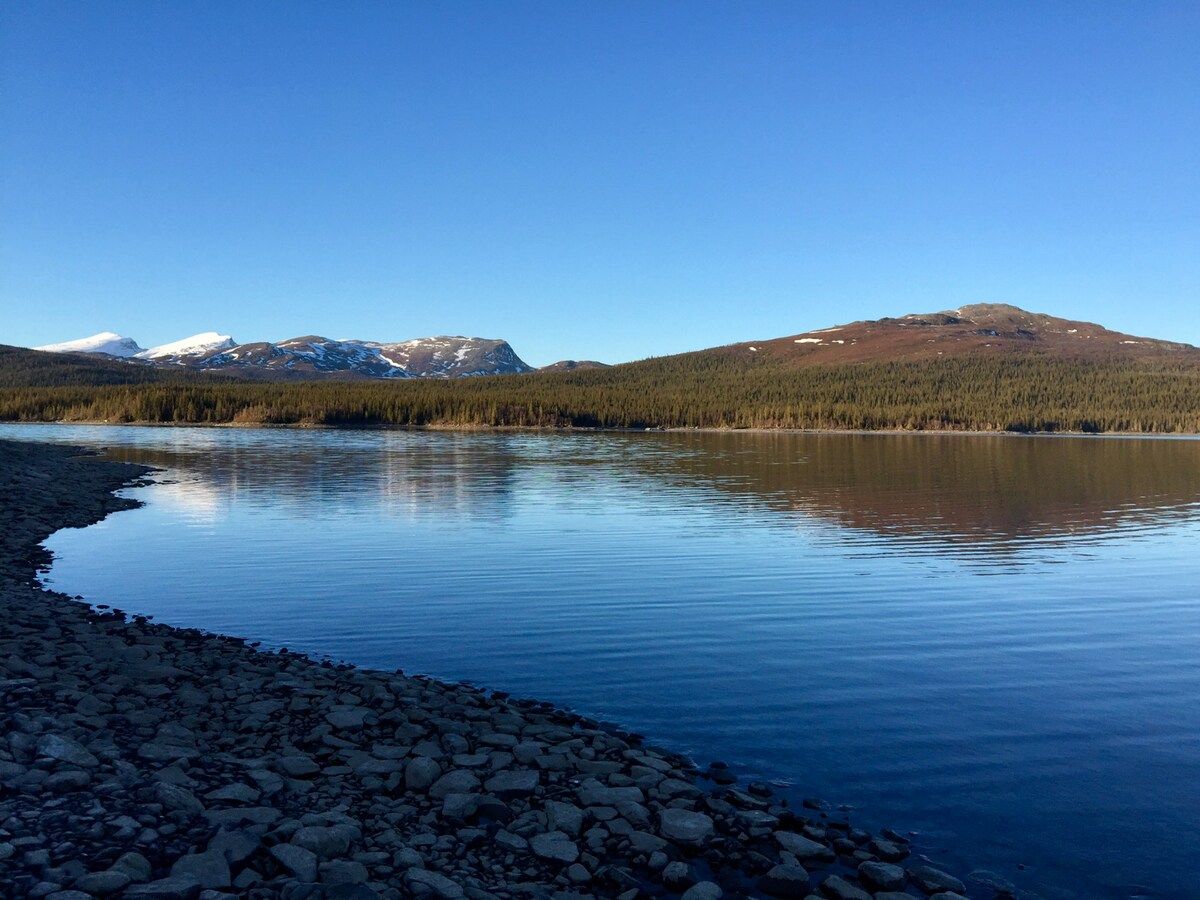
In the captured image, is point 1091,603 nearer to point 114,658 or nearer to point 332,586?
point 332,586

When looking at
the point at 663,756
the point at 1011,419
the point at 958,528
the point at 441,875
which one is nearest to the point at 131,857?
the point at 441,875

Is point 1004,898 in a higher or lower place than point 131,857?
lower

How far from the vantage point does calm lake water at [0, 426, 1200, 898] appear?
31.2ft

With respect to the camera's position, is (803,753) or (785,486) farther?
(785,486)

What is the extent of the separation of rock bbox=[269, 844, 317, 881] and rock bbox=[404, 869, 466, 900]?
0.74 m

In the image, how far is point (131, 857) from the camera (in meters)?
6.80

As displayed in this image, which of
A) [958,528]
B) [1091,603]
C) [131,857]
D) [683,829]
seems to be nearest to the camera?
[131,857]

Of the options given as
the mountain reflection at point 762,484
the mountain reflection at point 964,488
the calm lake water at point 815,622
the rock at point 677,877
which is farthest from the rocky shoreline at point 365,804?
the mountain reflection at point 964,488

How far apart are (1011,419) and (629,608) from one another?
512ft

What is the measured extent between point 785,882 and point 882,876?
0.84 m

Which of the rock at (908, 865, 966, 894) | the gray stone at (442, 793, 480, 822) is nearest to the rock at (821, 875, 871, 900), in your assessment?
the rock at (908, 865, 966, 894)

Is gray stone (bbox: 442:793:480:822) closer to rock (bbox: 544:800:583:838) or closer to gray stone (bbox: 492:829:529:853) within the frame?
gray stone (bbox: 492:829:529:853)

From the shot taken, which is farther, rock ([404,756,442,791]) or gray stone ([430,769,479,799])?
rock ([404,756,442,791])

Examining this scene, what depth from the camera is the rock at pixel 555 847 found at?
303 inches
